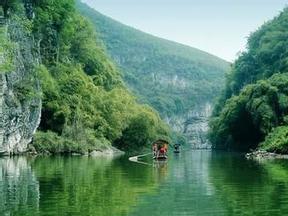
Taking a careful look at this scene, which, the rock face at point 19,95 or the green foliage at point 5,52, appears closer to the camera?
the green foliage at point 5,52

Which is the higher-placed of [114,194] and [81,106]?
[81,106]

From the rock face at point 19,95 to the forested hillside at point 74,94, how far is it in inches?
39.1

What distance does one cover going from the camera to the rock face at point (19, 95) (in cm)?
6919

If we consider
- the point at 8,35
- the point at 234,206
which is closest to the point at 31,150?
the point at 8,35

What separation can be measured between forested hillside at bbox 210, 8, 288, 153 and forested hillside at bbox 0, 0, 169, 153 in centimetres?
1529

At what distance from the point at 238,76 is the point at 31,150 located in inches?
3312

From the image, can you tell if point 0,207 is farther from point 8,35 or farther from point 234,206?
point 8,35

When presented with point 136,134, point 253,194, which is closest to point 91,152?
point 136,134

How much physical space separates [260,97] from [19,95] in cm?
4206

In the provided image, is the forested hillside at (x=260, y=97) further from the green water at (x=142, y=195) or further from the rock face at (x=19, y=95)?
the green water at (x=142, y=195)

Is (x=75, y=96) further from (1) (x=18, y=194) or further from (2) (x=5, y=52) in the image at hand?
(1) (x=18, y=194)

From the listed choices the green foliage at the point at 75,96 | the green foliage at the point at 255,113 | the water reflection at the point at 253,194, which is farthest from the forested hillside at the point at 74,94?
the water reflection at the point at 253,194

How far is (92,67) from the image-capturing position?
11981cm

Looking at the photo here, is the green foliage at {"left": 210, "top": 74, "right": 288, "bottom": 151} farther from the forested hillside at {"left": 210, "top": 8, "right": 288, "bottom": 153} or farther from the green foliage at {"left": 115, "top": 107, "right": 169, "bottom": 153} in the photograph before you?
the green foliage at {"left": 115, "top": 107, "right": 169, "bottom": 153}
